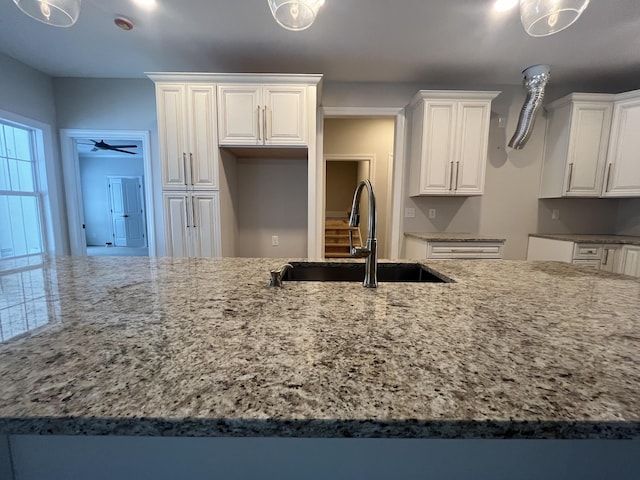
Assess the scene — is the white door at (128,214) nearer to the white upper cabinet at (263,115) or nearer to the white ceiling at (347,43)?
the white ceiling at (347,43)

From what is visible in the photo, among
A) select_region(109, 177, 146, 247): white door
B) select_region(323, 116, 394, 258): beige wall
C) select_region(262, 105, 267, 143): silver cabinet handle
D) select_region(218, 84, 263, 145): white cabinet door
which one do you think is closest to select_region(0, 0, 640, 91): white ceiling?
select_region(218, 84, 263, 145): white cabinet door

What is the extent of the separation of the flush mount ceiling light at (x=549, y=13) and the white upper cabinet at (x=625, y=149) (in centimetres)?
236

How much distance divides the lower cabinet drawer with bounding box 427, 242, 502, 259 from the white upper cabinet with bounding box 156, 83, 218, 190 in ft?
7.58

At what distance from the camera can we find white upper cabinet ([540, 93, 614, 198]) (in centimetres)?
288

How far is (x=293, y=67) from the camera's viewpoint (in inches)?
115

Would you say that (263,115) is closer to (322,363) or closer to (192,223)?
(192,223)

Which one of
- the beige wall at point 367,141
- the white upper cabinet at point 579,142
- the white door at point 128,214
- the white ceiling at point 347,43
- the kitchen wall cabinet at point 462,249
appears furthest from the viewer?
the white door at point 128,214

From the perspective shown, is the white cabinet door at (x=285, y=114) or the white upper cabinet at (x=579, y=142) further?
the white upper cabinet at (x=579, y=142)

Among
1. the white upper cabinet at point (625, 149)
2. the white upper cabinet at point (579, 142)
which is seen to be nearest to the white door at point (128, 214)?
the white upper cabinet at point (579, 142)

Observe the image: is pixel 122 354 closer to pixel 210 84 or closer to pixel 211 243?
pixel 211 243

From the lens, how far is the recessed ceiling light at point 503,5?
1909mm

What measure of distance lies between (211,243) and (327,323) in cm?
244

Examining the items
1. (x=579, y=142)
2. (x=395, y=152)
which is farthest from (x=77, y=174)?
(x=579, y=142)

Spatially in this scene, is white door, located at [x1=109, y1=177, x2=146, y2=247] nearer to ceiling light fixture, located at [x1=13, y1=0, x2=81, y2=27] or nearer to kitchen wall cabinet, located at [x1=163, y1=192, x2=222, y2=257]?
kitchen wall cabinet, located at [x1=163, y1=192, x2=222, y2=257]
